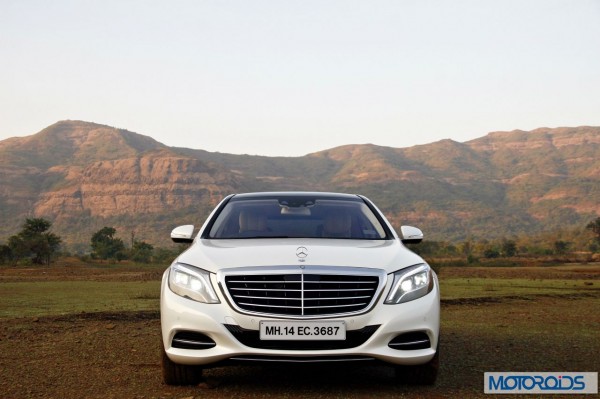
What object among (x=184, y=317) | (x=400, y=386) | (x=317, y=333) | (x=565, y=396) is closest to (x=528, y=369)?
(x=565, y=396)

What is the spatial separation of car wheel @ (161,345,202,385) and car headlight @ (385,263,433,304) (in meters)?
1.66

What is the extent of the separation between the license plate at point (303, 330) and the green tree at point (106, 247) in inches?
2709

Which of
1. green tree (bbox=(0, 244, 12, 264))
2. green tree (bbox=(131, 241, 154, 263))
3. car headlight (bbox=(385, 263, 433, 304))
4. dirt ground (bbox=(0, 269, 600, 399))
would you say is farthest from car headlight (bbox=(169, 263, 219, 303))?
green tree (bbox=(131, 241, 154, 263))

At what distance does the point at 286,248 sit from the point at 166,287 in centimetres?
101

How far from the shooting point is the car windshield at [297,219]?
7656 mm

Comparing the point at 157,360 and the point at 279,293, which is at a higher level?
the point at 279,293

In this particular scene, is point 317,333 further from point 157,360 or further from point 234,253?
point 157,360

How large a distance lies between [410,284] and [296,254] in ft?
3.03

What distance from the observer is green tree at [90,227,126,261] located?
76875 millimetres

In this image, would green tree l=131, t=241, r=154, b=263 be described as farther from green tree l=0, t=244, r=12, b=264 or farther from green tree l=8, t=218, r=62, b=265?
green tree l=0, t=244, r=12, b=264

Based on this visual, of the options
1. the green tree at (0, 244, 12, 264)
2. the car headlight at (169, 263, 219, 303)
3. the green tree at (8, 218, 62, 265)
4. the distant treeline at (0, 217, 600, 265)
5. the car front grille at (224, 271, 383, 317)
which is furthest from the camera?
the distant treeline at (0, 217, 600, 265)

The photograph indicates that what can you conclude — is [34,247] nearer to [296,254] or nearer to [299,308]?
[296,254]

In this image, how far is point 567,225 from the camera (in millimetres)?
170125

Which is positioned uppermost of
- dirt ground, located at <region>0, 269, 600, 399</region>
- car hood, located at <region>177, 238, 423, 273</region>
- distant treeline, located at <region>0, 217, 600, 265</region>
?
car hood, located at <region>177, 238, 423, 273</region>
